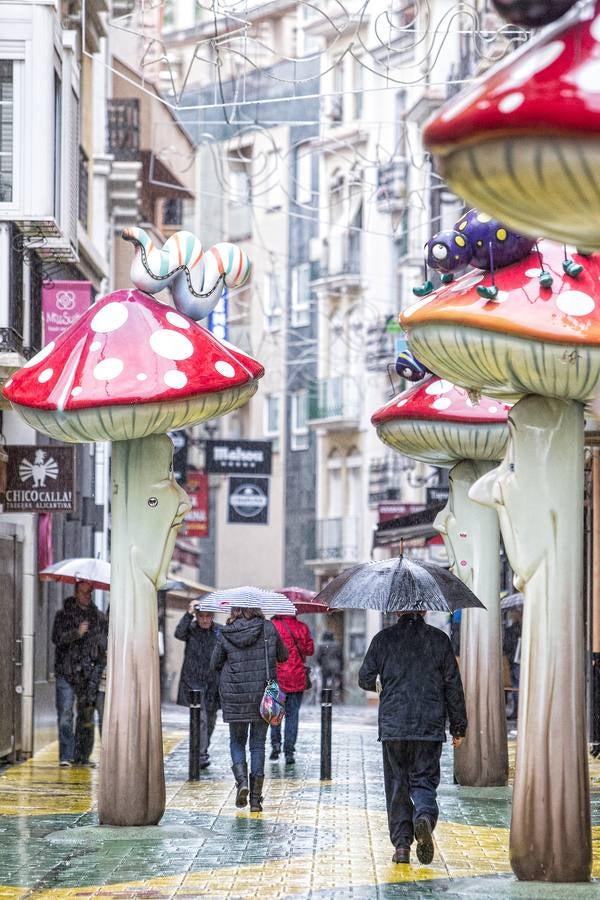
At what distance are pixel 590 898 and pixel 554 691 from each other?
4.30 ft

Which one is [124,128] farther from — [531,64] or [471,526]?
[531,64]

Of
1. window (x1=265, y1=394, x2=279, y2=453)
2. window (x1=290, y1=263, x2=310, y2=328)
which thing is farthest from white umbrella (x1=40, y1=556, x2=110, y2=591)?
window (x1=265, y1=394, x2=279, y2=453)

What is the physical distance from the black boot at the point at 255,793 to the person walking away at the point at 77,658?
4951 millimetres

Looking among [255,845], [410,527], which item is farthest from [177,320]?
[410,527]

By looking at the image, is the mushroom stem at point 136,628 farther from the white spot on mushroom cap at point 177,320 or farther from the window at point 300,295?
the window at point 300,295

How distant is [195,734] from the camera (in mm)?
19875

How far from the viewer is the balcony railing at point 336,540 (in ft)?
215

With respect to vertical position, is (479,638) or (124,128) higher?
(124,128)

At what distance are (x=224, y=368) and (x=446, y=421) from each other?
352 centimetres

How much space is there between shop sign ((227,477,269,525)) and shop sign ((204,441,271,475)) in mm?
944

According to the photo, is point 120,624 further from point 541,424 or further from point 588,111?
point 588,111

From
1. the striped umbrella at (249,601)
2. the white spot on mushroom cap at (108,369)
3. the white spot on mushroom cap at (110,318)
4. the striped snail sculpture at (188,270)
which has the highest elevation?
the striped snail sculpture at (188,270)

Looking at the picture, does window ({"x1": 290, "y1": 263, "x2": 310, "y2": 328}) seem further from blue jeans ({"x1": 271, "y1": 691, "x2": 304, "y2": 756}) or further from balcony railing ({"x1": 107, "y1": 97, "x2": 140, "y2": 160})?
blue jeans ({"x1": 271, "y1": 691, "x2": 304, "y2": 756})

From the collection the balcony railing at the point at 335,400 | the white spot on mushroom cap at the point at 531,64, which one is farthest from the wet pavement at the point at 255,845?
the balcony railing at the point at 335,400
